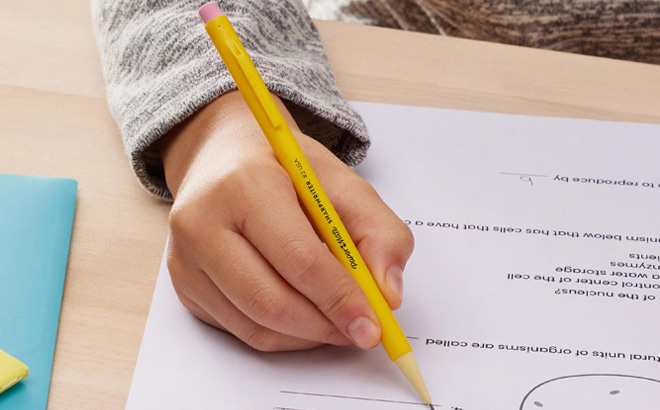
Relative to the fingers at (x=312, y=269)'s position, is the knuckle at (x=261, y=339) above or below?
below

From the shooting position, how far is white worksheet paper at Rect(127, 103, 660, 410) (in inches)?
14.3

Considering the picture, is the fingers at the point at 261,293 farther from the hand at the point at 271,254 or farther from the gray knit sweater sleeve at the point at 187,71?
the gray knit sweater sleeve at the point at 187,71

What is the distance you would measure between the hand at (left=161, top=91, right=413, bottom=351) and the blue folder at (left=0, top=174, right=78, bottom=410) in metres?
0.08

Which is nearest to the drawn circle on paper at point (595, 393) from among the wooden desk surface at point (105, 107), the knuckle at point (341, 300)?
the knuckle at point (341, 300)

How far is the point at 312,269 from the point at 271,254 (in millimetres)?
23

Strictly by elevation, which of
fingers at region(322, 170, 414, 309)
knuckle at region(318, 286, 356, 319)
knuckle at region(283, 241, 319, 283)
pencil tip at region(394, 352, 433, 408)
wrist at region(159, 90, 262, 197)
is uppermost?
wrist at region(159, 90, 262, 197)

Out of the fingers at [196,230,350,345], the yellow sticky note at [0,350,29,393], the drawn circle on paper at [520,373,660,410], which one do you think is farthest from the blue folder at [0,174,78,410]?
the drawn circle on paper at [520,373,660,410]

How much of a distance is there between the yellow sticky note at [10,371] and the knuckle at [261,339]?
12 cm

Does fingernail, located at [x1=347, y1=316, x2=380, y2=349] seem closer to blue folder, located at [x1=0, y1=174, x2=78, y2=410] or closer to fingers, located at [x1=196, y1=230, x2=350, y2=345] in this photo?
fingers, located at [x1=196, y1=230, x2=350, y2=345]

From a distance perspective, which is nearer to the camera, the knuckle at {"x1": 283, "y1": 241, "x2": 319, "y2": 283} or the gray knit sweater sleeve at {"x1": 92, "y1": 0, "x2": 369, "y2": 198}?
the knuckle at {"x1": 283, "y1": 241, "x2": 319, "y2": 283}

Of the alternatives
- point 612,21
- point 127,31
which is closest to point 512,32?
point 612,21

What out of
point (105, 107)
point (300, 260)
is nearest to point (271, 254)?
point (300, 260)

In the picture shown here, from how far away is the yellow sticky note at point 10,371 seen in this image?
36 centimetres

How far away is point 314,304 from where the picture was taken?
1.20 feet
